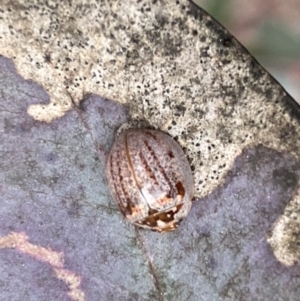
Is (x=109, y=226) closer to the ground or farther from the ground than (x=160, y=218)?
closer to the ground

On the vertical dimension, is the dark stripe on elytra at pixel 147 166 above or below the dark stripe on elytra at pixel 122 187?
above

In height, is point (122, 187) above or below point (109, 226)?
above

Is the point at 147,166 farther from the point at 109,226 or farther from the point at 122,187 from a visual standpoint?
the point at 109,226

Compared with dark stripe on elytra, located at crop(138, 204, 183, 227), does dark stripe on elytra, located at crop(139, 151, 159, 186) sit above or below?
above

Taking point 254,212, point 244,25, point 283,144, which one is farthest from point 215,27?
point 254,212

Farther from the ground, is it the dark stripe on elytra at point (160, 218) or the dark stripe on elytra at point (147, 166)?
the dark stripe on elytra at point (147, 166)

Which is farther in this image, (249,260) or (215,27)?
(249,260)

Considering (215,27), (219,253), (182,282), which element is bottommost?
(182,282)

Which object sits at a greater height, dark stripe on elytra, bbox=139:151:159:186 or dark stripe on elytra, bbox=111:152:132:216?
dark stripe on elytra, bbox=139:151:159:186

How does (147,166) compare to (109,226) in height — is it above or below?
above

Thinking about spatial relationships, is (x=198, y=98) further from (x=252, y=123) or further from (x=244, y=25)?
(x=244, y=25)

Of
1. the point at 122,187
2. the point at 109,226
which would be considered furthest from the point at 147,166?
the point at 109,226
